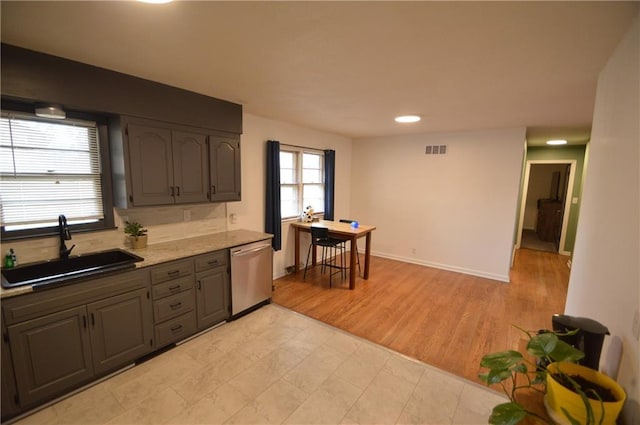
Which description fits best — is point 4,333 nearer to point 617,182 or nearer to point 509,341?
point 617,182

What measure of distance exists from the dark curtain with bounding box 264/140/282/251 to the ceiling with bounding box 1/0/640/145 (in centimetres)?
116

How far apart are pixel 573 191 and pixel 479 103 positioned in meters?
4.89

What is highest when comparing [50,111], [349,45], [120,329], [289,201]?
[349,45]

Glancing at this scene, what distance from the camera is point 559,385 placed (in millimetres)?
1064

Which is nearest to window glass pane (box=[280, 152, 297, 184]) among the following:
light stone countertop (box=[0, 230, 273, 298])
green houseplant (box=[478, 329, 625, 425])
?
light stone countertop (box=[0, 230, 273, 298])

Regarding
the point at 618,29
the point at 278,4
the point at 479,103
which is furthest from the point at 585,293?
the point at 278,4

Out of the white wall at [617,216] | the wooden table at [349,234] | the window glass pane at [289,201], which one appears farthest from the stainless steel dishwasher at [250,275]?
the white wall at [617,216]

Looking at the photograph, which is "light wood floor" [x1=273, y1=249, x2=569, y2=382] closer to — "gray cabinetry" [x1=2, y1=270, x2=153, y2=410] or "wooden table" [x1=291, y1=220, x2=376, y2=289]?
"wooden table" [x1=291, y1=220, x2=376, y2=289]

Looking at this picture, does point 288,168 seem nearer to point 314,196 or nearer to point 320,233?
point 314,196

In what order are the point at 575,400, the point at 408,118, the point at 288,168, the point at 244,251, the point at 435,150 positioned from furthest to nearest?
the point at 435,150 → the point at 288,168 → the point at 408,118 → the point at 244,251 → the point at 575,400

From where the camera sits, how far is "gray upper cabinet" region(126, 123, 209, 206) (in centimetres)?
251

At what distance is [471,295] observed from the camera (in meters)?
3.98

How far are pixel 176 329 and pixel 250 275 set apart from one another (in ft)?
2.98

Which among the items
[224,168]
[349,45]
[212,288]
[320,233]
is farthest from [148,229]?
[349,45]
